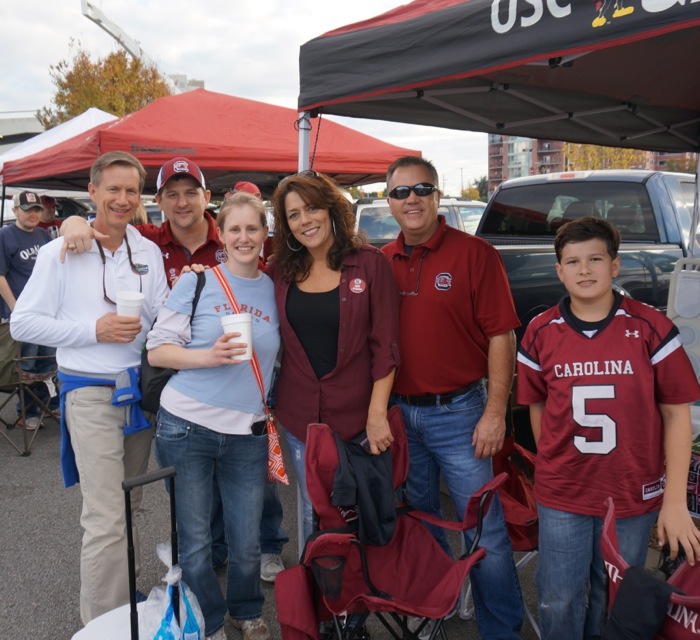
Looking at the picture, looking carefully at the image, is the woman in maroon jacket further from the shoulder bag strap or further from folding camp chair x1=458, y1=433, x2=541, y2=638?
folding camp chair x1=458, y1=433, x2=541, y2=638

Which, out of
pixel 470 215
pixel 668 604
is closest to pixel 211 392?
pixel 668 604

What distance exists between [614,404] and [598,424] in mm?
84

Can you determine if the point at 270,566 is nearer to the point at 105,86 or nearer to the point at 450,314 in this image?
the point at 450,314

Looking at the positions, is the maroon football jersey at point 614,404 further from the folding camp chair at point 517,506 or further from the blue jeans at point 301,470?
the blue jeans at point 301,470

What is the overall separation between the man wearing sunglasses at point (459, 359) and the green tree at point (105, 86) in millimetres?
27725

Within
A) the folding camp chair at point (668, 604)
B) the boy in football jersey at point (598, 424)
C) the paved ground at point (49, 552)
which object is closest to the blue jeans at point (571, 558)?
the boy in football jersey at point (598, 424)

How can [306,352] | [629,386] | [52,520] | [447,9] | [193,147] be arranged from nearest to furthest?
1. [629,386]
2. [447,9]
3. [306,352]
4. [52,520]
5. [193,147]

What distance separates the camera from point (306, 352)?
2326 millimetres

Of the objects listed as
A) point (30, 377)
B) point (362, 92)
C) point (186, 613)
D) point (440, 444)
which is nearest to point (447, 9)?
point (362, 92)

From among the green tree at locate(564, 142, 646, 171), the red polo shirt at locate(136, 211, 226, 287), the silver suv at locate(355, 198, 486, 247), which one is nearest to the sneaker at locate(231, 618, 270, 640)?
the red polo shirt at locate(136, 211, 226, 287)

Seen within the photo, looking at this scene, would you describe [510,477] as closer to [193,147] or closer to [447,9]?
[447,9]

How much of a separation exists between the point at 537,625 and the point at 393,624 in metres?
0.66

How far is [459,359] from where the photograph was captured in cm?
244

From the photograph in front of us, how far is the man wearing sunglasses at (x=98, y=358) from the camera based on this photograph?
237 cm
